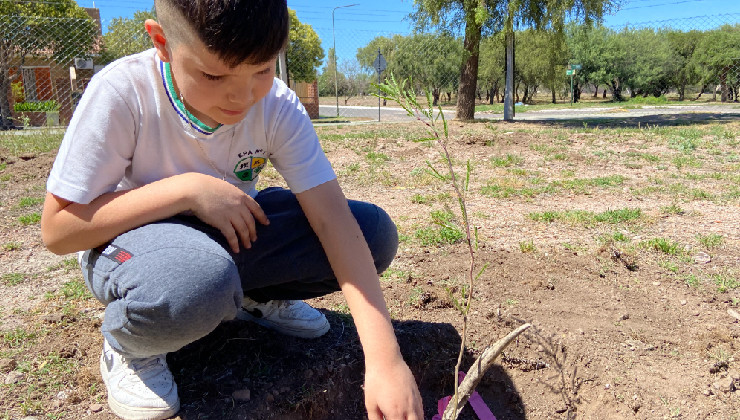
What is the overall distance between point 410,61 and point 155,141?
78.5ft

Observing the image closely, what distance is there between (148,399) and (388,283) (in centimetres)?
113

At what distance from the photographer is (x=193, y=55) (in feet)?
3.62

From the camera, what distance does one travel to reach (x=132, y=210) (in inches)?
49.7

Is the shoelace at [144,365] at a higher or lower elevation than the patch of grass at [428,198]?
lower

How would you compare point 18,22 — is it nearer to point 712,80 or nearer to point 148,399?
point 148,399

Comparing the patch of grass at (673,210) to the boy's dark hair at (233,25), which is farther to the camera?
the patch of grass at (673,210)

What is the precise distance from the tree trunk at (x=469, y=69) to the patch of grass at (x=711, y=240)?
332 inches

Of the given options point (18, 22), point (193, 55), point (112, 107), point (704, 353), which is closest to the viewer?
point (193, 55)

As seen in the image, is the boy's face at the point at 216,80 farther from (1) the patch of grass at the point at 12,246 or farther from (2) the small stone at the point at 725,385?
(1) the patch of grass at the point at 12,246

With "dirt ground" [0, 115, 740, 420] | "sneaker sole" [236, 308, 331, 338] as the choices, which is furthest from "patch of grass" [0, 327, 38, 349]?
"sneaker sole" [236, 308, 331, 338]

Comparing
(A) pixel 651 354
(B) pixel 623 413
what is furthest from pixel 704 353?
(B) pixel 623 413

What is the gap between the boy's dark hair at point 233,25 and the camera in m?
1.04

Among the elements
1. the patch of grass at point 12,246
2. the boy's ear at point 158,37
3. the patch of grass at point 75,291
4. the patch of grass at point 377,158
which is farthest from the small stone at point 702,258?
the patch of grass at point 12,246

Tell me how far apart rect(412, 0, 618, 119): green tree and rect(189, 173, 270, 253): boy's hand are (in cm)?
936
